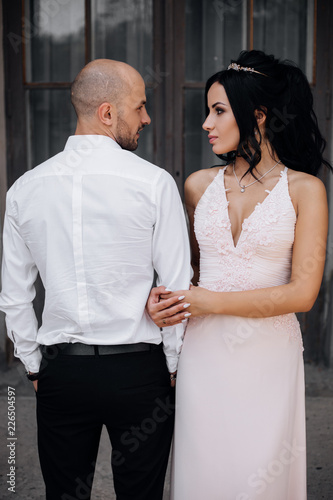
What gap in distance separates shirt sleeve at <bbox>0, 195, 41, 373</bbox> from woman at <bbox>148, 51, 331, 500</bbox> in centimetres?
52

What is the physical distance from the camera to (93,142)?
169 centimetres

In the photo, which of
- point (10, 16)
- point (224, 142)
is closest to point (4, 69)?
point (10, 16)

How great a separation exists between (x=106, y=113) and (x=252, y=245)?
0.67 m

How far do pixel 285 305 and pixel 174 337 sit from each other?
385 millimetres

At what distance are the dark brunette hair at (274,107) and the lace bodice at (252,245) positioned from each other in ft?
0.45

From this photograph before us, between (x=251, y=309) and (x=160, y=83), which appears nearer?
(x=251, y=309)

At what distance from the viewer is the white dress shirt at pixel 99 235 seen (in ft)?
5.33

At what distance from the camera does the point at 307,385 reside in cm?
390

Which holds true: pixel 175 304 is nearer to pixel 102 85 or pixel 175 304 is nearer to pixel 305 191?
pixel 305 191

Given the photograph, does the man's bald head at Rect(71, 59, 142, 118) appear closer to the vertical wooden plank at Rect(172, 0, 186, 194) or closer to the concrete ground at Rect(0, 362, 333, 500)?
the concrete ground at Rect(0, 362, 333, 500)

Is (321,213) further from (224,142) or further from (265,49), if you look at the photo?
(265,49)

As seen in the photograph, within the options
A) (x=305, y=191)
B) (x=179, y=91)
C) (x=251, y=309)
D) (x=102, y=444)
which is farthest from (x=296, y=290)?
(x=179, y=91)

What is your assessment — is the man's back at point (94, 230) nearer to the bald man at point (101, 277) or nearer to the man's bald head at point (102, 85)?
the bald man at point (101, 277)

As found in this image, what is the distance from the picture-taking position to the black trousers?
67.6 inches
